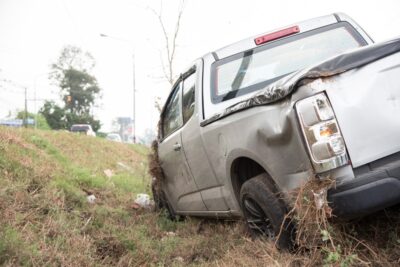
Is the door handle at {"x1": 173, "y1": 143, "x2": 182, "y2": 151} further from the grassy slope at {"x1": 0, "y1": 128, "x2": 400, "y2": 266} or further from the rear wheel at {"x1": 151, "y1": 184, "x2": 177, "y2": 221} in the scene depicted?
the rear wheel at {"x1": 151, "y1": 184, "x2": 177, "y2": 221}

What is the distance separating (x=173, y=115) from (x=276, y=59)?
1606 millimetres

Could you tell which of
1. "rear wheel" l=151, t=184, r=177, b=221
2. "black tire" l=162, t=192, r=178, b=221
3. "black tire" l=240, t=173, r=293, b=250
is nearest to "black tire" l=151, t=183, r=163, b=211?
"rear wheel" l=151, t=184, r=177, b=221

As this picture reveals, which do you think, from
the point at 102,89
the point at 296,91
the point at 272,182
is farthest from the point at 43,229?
the point at 102,89

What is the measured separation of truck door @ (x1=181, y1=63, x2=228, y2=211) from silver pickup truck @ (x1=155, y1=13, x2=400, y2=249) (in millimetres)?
13

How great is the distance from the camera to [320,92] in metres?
2.32

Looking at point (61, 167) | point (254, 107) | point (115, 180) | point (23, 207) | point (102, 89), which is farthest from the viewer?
point (102, 89)

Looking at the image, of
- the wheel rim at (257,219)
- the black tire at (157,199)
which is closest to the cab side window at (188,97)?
the wheel rim at (257,219)

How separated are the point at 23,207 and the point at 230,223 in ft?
6.75

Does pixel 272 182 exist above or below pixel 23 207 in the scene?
above

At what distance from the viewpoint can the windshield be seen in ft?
12.3

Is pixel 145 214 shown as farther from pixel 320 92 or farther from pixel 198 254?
pixel 320 92

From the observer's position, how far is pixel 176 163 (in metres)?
4.70

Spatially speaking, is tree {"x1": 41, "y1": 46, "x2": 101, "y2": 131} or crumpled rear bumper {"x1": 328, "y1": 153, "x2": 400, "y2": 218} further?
tree {"x1": 41, "y1": 46, "x2": 101, "y2": 131}

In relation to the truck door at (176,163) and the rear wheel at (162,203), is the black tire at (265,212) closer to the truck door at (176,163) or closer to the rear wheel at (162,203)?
the truck door at (176,163)
